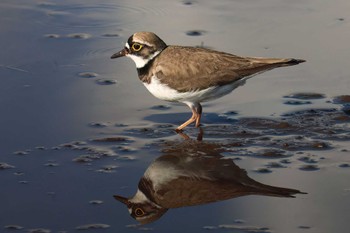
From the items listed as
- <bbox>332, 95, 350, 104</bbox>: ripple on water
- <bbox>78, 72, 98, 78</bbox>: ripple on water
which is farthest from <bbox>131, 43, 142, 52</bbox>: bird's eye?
<bbox>332, 95, 350, 104</bbox>: ripple on water

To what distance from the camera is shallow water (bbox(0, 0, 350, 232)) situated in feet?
19.2

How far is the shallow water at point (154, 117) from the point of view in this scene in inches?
231

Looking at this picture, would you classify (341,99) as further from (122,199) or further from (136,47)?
(122,199)

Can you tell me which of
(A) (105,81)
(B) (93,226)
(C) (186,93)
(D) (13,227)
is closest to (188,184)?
(B) (93,226)

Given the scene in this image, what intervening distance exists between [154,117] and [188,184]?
5.01 ft

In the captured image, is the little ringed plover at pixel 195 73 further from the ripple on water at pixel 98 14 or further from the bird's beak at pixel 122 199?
the ripple on water at pixel 98 14

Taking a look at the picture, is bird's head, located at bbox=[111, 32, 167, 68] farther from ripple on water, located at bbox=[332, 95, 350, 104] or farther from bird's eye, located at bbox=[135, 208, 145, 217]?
bird's eye, located at bbox=[135, 208, 145, 217]

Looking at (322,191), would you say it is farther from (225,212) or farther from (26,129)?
(26,129)

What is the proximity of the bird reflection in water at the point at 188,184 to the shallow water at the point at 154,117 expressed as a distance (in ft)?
0.23

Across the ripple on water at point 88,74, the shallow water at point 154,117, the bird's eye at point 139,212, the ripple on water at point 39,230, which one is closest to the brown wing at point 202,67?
the shallow water at point 154,117

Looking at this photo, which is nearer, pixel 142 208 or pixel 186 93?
pixel 142 208

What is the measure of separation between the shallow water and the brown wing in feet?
1.14

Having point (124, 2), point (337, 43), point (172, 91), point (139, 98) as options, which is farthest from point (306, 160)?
point (124, 2)

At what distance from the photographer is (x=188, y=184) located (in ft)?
20.9
